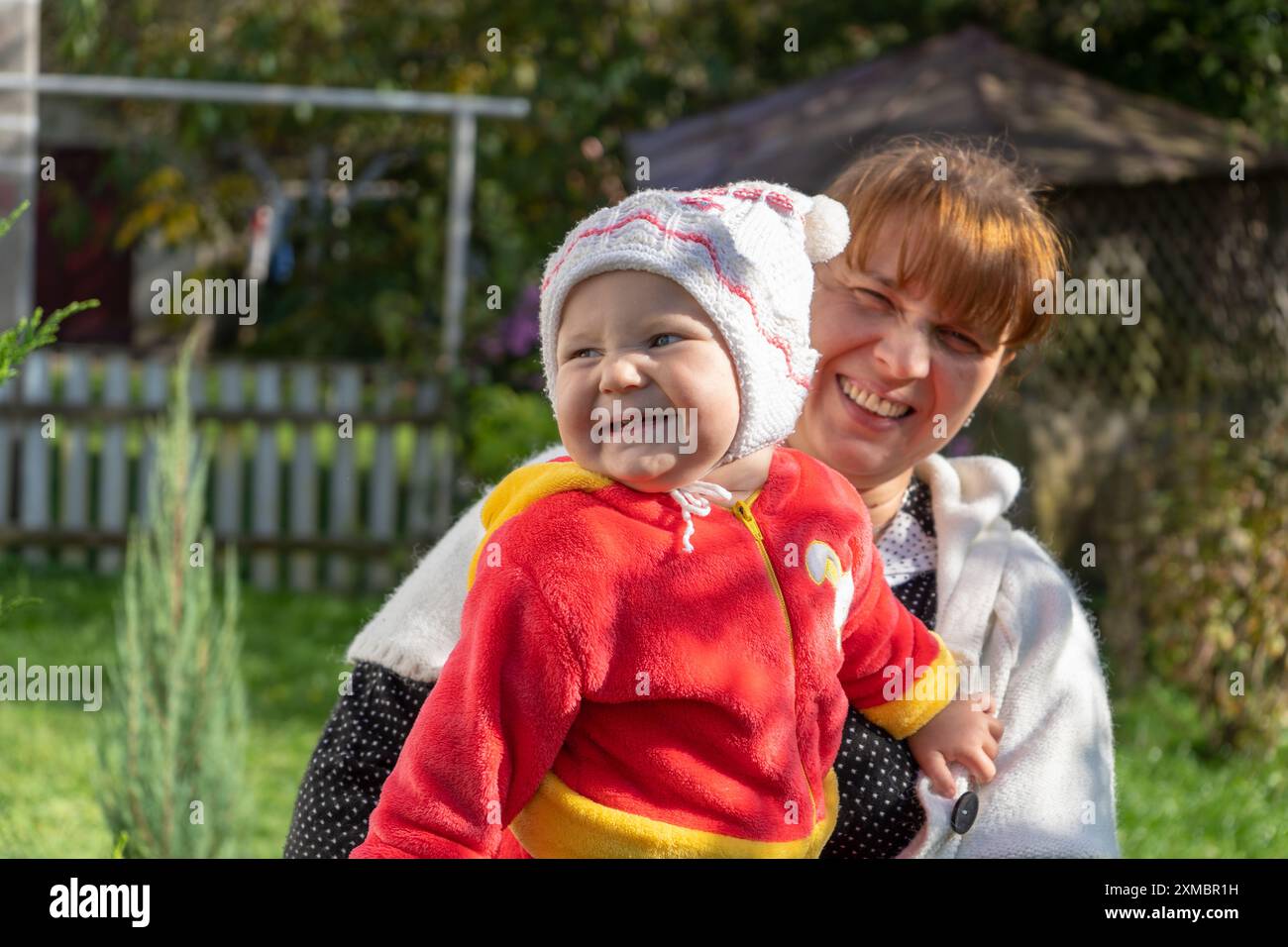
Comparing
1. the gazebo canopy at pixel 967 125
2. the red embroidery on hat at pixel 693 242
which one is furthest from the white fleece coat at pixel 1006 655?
the gazebo canopy at pixel 967 125

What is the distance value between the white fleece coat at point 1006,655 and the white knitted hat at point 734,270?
36 centimetres

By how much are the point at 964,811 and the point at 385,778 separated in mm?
706

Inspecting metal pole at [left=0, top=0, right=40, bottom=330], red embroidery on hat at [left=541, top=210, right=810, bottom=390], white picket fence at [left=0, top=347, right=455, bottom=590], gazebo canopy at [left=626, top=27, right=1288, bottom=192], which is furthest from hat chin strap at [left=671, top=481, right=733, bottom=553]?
metal pole at [left=0, top=0, right=40, bottom=330]

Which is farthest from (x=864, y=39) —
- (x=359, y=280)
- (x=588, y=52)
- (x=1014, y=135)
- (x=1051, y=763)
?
(x=1051, y=763)

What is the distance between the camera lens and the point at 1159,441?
6.62 meters

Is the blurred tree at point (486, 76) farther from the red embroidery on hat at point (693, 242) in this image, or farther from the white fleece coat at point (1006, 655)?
the red embroidery on hat at point (693, 242)

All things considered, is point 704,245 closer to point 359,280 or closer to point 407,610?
point 407,610

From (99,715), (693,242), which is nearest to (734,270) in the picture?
(693,242)

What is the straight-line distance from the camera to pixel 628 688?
1.52 meters

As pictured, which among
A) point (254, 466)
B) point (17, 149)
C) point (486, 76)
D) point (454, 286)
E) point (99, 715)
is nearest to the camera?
point (99, 715)

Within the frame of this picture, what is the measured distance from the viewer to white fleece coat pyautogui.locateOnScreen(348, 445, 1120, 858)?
193 centimetres

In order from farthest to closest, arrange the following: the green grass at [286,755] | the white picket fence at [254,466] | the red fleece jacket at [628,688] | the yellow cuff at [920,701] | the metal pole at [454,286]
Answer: the white picket fence at [254,466], the metal pole at [454,286], the green grass at [286,755], the yellow cuff at [920,701], the red fleece jacket at [628,688]

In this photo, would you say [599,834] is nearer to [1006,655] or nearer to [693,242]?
[693,242]

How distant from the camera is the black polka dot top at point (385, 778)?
189 centimetres
